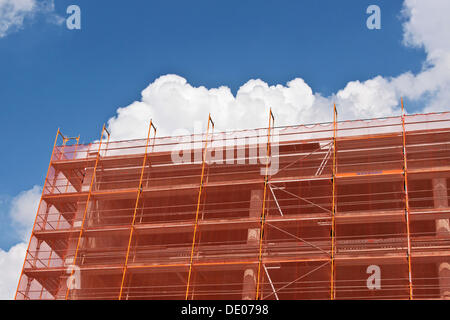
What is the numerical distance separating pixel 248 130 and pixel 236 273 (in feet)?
21.0

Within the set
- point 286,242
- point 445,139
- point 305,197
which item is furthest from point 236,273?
point 445,139

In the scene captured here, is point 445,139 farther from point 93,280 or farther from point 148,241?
point 93,280

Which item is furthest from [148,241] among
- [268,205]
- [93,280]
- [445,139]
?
[445,139]

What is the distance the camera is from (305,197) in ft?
99.8

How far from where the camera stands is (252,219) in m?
27.9

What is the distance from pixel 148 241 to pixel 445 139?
14204 millimetres

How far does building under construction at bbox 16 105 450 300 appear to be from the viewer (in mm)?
27078

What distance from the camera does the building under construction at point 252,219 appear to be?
27.1 meters

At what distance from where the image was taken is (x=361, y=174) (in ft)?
90.9
